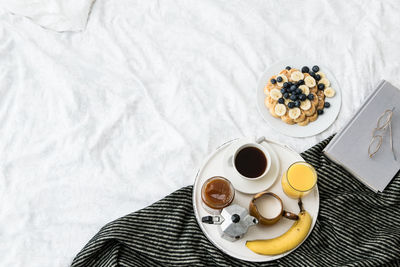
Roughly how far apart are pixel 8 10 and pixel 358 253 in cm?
125

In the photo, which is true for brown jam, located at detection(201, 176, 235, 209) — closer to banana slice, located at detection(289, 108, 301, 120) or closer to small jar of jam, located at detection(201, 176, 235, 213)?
small jar of jam, located at detection(201, 176, 235, 213)

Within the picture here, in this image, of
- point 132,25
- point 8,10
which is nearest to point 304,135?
point 132,25

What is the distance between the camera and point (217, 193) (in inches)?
33.9

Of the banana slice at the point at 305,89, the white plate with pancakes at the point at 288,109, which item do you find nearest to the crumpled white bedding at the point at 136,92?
the white plate with pancakes at the point at 288,109

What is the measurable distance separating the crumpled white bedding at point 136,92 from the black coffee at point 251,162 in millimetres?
143

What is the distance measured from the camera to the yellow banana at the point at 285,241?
33.7 inches

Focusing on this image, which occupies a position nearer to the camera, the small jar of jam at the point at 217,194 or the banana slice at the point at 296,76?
the small jar of jam at the point at 217,194

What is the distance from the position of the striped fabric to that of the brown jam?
0.29ft

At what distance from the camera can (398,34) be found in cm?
115

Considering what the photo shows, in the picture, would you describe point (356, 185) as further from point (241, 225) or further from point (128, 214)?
point (128, 214)

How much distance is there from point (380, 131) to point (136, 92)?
0.73m

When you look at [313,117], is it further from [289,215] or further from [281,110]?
[289,215]

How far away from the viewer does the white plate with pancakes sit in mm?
1021

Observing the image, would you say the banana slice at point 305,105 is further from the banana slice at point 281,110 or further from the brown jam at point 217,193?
the brown jam at point 217,193
